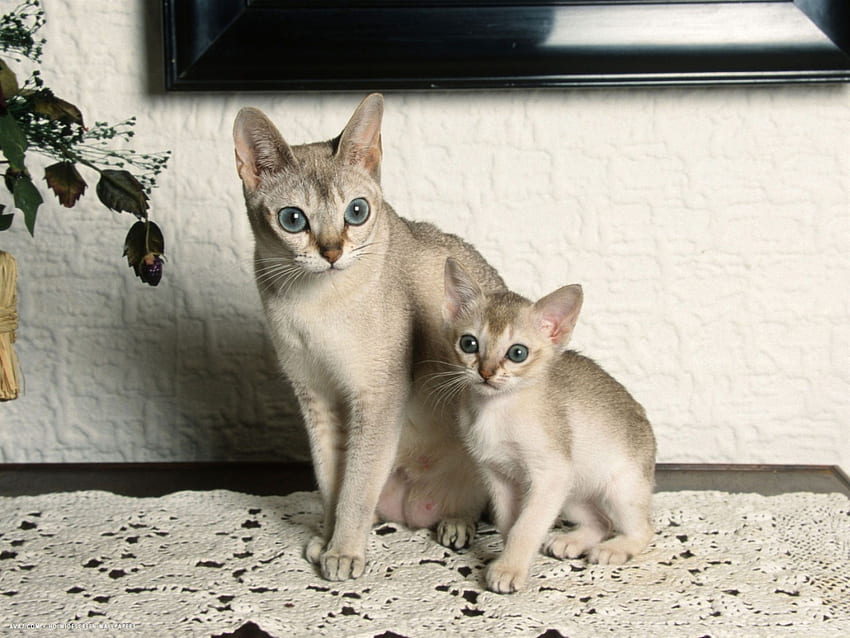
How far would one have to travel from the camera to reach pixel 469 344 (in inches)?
39.8

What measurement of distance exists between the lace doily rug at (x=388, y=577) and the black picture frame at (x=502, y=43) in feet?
1.99

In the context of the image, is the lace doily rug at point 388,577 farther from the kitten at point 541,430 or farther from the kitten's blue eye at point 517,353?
the kitten's blue eye at point 517,353

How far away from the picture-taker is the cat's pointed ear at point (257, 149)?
1025 mm

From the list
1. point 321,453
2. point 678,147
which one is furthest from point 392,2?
point 321,453

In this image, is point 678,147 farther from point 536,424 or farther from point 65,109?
point 65,109

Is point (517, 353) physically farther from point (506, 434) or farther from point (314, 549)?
point (314, 549)

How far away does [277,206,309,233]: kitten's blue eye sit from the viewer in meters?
1.02

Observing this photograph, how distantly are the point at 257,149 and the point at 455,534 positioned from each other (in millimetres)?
521

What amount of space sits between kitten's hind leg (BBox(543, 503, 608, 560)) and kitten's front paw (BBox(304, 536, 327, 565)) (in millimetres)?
268

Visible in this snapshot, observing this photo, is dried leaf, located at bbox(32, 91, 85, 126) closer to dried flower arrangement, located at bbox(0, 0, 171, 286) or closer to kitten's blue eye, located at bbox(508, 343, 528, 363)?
dried flower arrangement, located at bbox(0, 0, 171, 286)

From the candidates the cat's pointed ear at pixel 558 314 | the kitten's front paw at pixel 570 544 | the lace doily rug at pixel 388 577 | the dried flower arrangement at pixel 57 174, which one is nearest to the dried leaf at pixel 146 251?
the dried flower arrangement at pixel 57 174

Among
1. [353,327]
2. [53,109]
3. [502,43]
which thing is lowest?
[353,327]

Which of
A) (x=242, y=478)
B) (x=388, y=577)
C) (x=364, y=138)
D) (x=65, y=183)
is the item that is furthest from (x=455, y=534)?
(x=65, y=183)

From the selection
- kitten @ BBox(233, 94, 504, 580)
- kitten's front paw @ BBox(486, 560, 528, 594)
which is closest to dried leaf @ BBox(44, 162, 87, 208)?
kitten @ BBox(233, 94, 504, 580)
